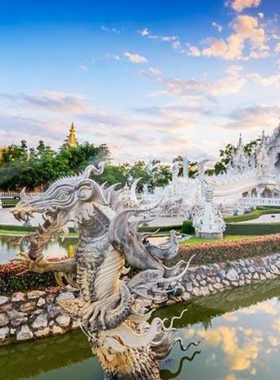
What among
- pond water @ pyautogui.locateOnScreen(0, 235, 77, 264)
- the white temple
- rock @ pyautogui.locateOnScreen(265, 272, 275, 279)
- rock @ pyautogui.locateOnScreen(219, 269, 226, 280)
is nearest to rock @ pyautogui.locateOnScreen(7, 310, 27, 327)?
pond water @ pyautogui.locateOnScreen(0, 235, 77, 264)

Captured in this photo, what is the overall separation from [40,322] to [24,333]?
0.31 metres

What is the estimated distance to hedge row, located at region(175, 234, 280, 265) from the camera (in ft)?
31.9

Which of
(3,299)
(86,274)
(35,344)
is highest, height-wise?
(86,274)

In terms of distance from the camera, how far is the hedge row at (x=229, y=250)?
9.73 metres

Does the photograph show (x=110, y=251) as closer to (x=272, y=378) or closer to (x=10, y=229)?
(x=272, y=378)

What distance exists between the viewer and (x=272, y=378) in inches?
220

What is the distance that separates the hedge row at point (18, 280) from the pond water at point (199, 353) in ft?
2.99

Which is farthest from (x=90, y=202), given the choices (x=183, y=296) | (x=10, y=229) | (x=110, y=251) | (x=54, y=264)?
(x=10, y=229)

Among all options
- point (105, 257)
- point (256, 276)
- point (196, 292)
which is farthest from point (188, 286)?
point (105, 257)

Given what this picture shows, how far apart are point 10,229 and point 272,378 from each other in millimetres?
13393

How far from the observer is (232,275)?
33.8 feet

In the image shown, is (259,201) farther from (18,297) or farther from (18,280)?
(18,297)

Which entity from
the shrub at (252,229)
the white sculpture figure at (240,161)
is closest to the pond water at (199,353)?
the shrub at (252,229)

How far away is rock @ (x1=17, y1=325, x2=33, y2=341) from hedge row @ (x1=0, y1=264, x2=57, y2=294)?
2.10ft
